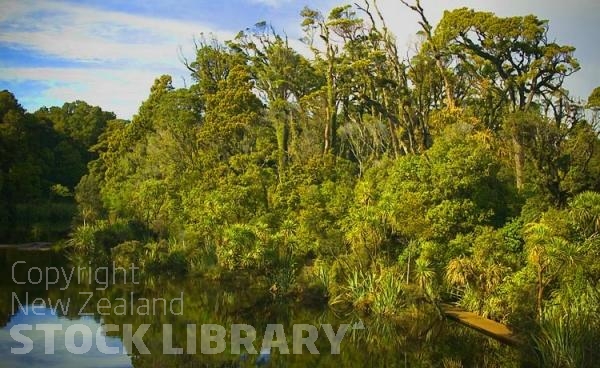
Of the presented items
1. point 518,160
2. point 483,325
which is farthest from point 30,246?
point 483,325

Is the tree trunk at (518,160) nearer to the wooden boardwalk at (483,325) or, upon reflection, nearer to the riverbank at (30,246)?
the wooden boardwalk at (483,325)

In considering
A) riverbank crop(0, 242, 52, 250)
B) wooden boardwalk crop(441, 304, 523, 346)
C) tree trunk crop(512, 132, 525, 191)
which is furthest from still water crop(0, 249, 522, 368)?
riverbank crop(0, 242, 52, 250)

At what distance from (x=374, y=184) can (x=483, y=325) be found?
29.1 feet

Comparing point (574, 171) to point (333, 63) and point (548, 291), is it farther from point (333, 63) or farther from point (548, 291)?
point (333, 63)

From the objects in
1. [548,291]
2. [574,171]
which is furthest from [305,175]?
[548,291]

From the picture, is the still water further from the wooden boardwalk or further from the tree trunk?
the tree trunk

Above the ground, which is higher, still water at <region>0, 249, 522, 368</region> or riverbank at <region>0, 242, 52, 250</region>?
riverbank at <region>0, 242, 52, 250</region>

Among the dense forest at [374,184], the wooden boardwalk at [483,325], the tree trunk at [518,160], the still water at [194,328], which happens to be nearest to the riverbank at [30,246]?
the dense forest at [374,184]

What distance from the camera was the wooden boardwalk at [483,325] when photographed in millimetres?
17138

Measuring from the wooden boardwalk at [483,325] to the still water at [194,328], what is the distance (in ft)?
0.78

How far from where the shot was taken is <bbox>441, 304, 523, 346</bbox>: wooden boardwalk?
17138 mm

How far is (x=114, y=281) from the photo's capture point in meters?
27.7

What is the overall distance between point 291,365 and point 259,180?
55.9 ft

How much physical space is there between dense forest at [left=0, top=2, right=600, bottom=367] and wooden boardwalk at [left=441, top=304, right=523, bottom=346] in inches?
14.6
